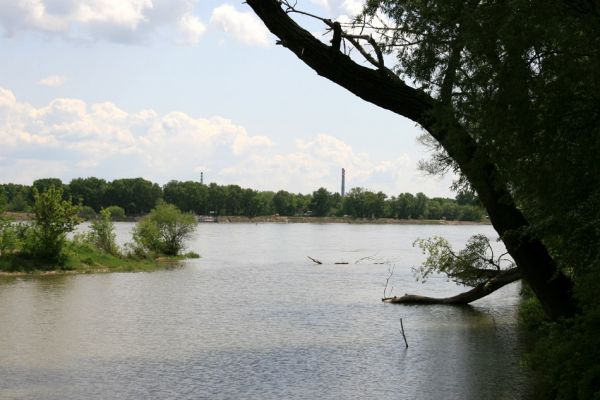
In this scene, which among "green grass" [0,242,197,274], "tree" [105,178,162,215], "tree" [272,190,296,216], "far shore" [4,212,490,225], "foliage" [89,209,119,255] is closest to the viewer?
"green grass" [0,242,197,274]

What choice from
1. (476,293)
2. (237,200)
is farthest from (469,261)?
(237,200)

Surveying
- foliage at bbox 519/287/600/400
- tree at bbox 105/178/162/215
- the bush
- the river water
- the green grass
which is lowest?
the river water

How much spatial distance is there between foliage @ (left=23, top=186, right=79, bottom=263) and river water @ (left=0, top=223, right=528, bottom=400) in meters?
3.42

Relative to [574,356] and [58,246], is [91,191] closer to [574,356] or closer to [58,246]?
[58,246]

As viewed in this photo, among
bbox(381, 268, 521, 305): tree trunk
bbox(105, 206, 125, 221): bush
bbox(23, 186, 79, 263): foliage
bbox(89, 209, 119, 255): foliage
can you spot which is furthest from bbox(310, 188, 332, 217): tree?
bbox(381, 268, 521, 305): tree trunk

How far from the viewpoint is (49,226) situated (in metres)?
44.0

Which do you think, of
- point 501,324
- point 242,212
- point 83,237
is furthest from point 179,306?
point 242,212

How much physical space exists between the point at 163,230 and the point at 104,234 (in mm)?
8072

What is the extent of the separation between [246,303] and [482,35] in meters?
26.5

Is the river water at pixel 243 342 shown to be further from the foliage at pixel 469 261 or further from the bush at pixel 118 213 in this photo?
the bush at pixel 118 213

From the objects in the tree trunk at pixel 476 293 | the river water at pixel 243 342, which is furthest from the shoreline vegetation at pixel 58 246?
the tree trunk at pixel 476 293

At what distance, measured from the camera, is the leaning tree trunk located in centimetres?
977

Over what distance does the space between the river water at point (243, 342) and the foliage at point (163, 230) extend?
13572 millimetres

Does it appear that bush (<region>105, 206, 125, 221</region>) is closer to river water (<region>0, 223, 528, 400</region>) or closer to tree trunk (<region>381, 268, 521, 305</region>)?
river water (<region>0, 223, 528, 400</region>)
